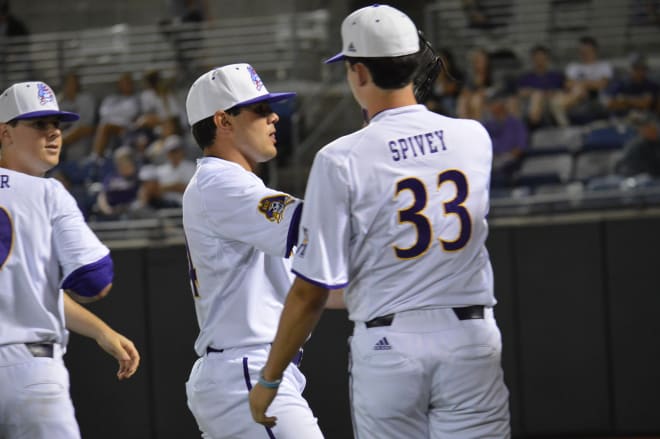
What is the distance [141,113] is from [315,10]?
3234 millimetres

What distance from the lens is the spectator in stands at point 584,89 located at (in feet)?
33.1

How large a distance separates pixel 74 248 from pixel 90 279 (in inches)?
5.1

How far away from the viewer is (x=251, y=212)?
3344 mm

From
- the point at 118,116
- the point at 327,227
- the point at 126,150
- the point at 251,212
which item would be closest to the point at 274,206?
the point at 251,212

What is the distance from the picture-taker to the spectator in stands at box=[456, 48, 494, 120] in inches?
390

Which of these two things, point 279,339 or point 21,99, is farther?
point 21,99

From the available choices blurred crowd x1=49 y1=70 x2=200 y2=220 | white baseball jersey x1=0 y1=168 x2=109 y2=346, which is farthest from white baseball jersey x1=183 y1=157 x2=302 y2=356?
blurred crowd x1=49 y1=70 x2=200 y2=220

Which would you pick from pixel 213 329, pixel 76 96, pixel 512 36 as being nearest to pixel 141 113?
pixel 76 96

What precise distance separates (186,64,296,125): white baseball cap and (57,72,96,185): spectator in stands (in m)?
7.76

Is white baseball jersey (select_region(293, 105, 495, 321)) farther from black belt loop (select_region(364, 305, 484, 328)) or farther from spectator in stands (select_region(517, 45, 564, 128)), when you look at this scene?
spectator in stands (select_region(517, 45, 564, 128))

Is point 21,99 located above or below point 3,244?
above

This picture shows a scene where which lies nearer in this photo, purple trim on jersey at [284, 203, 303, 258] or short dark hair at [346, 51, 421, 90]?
short dark hair at [346, 51, 421, 90]

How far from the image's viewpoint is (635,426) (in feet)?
24.5

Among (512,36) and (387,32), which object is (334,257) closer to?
(387,32)
